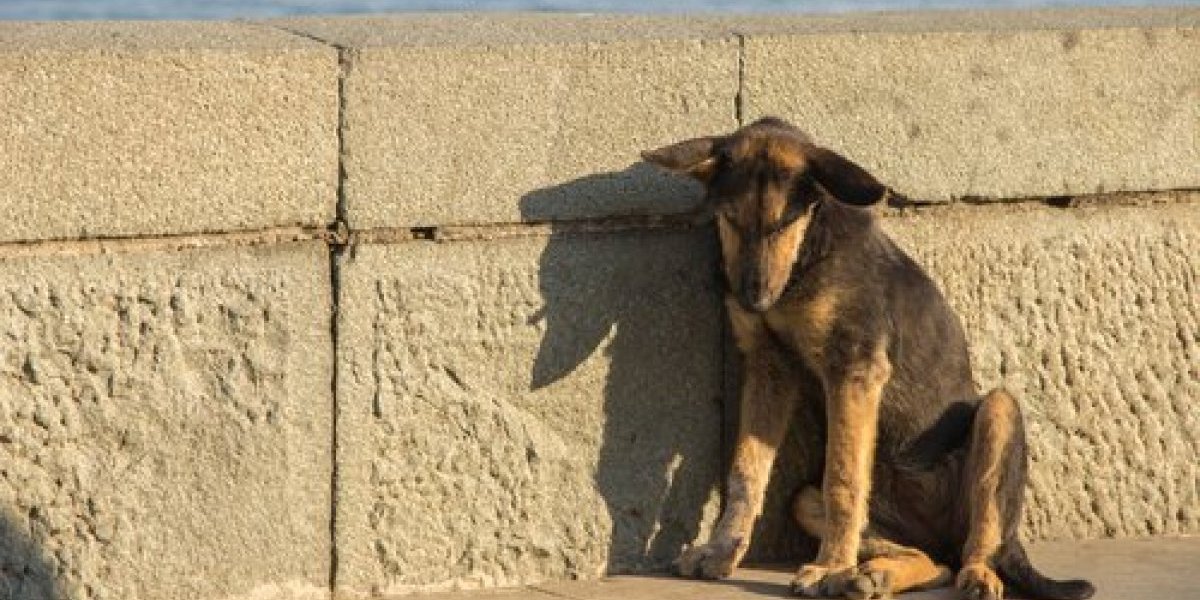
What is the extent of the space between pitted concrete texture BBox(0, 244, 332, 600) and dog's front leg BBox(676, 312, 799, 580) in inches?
44.9

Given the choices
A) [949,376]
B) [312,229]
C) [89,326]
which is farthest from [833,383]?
[89,326]

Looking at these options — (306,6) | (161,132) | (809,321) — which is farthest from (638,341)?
(306,6)

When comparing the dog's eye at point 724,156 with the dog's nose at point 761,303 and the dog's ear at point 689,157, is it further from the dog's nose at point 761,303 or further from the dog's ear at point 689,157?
the dog's nose at point 761,303

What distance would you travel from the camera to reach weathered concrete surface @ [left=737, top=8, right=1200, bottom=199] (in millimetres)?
7199

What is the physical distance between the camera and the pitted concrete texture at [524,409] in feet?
22.0

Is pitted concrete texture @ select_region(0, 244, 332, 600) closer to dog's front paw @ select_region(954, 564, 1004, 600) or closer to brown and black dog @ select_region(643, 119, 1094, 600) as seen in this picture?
brown and black dog @ select_region(643, 119, 1094, 600)

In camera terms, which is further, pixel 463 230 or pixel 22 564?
pixel 463 230

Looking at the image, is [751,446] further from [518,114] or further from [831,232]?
[518,114]

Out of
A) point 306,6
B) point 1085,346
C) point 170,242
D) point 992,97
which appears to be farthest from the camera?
point 306,6

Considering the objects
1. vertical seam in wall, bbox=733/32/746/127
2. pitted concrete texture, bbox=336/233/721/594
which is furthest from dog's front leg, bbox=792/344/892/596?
vertical seam in wall, bbox=733/32/746/127

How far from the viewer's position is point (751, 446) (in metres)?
7.13

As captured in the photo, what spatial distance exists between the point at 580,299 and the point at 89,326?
55.7 inches

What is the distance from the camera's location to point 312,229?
657 centimetres

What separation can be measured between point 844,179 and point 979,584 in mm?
1178
